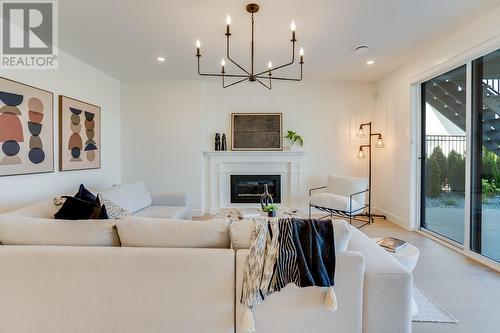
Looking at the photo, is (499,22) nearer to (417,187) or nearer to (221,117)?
(417,187)

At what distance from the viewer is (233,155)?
201 inches

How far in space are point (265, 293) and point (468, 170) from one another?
305 cm

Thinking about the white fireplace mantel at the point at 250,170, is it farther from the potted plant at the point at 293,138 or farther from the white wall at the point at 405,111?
the white wall at the point at 405,111

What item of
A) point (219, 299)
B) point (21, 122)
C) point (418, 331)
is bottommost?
point (418, 331)

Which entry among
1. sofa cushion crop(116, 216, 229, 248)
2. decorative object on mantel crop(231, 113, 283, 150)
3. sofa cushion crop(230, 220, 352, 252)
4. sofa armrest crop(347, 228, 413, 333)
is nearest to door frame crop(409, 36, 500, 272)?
sofa armrest crop(347, 228, 413, 333)

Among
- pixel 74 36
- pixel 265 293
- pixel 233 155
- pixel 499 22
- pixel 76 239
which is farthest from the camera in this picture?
pixel 233 155

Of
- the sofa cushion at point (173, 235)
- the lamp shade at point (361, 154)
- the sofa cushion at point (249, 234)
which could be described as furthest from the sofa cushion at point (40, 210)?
the lamp shade at point (361, 154)

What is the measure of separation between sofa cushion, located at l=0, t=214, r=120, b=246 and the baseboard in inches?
167

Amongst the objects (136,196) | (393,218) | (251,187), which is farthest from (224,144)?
(393,218)

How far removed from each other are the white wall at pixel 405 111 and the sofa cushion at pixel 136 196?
4.01 metres

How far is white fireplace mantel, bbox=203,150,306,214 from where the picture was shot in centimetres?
513

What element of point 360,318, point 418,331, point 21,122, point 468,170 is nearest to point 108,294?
point 360,318

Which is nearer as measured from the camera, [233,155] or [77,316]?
[77,316]

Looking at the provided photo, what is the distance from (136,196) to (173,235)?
7.60ft
